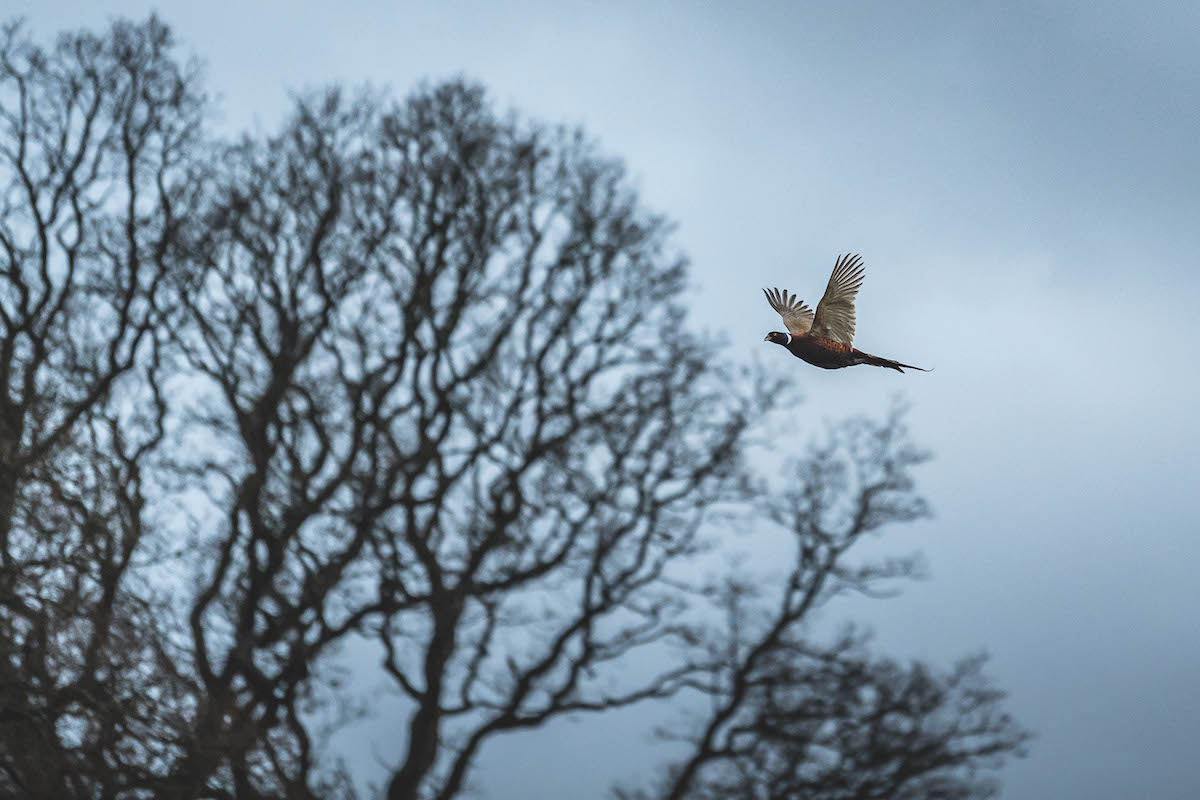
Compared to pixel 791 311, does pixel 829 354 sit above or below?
below

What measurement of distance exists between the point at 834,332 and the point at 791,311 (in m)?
0.65

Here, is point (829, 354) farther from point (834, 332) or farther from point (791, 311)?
point (791, 311)

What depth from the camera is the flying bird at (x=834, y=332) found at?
5.74 ft

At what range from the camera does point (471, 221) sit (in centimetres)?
1395

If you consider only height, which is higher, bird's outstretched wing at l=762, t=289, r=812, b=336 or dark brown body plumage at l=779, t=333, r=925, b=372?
bird's outstretched wing at l=762, t=289, r=812, b=336

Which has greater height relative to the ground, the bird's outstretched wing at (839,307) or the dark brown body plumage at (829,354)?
the bird's outstretched wing at (839,307)

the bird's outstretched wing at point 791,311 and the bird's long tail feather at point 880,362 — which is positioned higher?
the bird's outstretched wing at point 791,311

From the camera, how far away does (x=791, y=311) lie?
256 cm

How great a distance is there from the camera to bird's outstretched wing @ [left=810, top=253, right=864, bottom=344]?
6.25ft

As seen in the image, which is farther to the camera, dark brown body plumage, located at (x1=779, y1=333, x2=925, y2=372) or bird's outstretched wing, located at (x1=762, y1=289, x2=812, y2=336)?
bird's outstretched wing, located at (x1=762, y1=289, x2=812, y2=336)

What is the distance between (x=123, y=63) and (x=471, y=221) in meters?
4.28

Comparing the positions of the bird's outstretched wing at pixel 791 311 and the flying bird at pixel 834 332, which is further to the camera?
the bird's outstretched wing at pixel 791 311

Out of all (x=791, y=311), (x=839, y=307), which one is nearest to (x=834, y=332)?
(x=839, y=307)

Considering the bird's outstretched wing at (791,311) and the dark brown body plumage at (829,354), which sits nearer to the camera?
the dark brown body plumage at (829,354)
